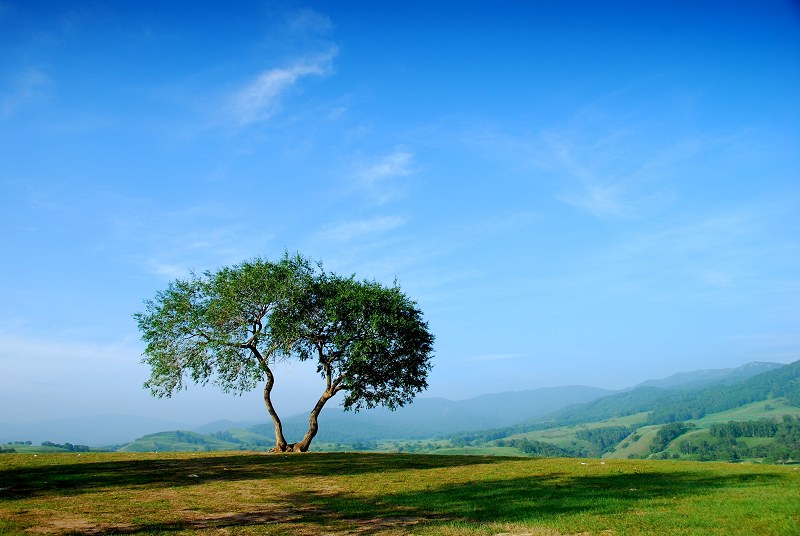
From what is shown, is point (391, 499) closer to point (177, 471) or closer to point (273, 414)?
point (177, 471)

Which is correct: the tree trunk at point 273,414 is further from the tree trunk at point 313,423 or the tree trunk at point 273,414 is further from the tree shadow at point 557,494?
the tree shadow at point 557,494

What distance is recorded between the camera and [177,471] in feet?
99.3

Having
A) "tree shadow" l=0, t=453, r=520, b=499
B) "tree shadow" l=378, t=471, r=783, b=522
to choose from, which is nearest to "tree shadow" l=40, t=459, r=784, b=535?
"tree shadow" l=378, t=471, r=783, b=522

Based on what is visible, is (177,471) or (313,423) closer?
(177,471)

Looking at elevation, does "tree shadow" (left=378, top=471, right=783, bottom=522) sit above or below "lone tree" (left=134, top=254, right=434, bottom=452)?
below

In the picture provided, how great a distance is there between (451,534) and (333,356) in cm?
3568

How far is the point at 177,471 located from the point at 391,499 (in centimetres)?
1553

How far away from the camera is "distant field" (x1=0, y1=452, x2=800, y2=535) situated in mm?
16375

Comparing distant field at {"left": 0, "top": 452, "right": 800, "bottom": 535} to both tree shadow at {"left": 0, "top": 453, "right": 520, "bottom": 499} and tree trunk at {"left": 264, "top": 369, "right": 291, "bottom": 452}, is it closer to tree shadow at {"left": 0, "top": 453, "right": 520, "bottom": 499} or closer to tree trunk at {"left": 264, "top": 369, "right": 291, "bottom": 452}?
tree shadow at {"left": 0, "top": 453, "right": 520, "bottom": 499}

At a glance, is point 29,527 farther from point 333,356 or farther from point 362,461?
point 333,356

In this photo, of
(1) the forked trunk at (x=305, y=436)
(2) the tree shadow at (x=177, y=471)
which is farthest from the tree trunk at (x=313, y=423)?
(2) the tree shadow at (x=177, y=471)

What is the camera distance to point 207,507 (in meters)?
19.8

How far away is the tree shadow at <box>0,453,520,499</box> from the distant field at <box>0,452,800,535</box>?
105mm

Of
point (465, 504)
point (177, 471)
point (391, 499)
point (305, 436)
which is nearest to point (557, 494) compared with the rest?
point (465, 504)
